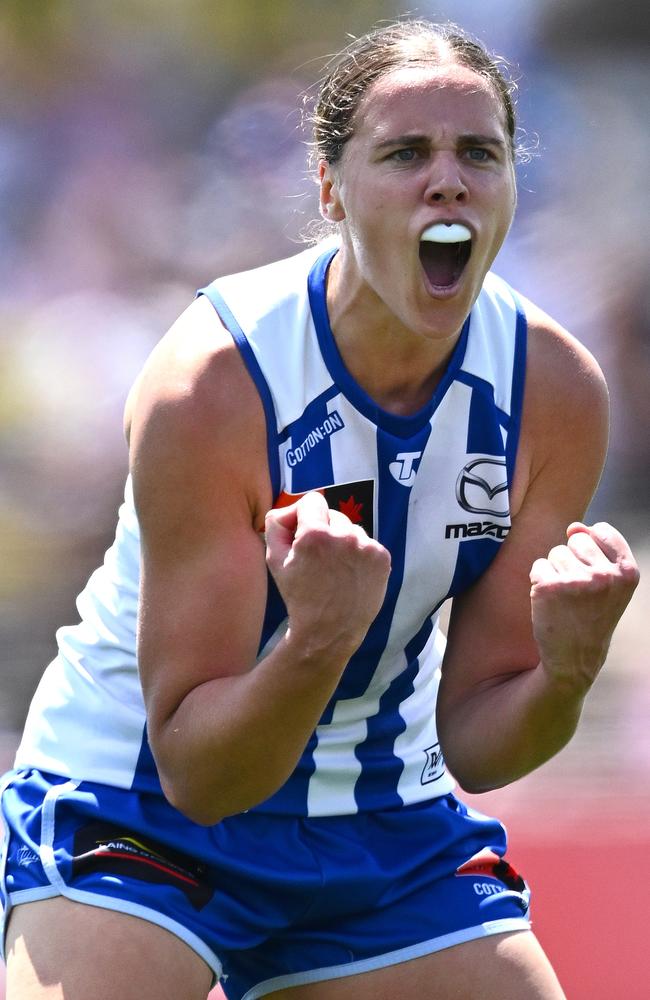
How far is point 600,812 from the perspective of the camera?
13.5 ft

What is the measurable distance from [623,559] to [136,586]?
28.7 inches

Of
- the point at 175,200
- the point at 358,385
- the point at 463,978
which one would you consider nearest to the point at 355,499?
the point at 358,385

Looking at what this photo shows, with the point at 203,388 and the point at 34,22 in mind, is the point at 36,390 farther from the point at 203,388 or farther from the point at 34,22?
the point at 203,388

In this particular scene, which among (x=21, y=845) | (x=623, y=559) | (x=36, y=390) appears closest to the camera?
(x=623, y=559)

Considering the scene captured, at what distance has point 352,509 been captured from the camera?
2.06 m

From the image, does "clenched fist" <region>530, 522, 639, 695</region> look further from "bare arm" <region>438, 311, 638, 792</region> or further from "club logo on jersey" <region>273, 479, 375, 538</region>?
"club logo on jersey" <region>273, 479, 375, 538</region>

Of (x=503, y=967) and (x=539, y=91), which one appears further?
(x=539, y=91)

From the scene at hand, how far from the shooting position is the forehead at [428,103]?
196cm

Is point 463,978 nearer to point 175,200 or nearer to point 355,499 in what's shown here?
point 355,499

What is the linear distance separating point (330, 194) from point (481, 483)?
492 mm

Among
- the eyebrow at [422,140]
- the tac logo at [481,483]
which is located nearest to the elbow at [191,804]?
the tac logo at [481,483]

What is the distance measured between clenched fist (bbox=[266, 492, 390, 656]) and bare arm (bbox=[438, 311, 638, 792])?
382 mm

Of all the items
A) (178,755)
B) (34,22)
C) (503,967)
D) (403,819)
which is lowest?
(503,967)

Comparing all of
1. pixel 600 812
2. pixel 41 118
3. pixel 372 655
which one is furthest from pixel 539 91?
pixel 372 655
